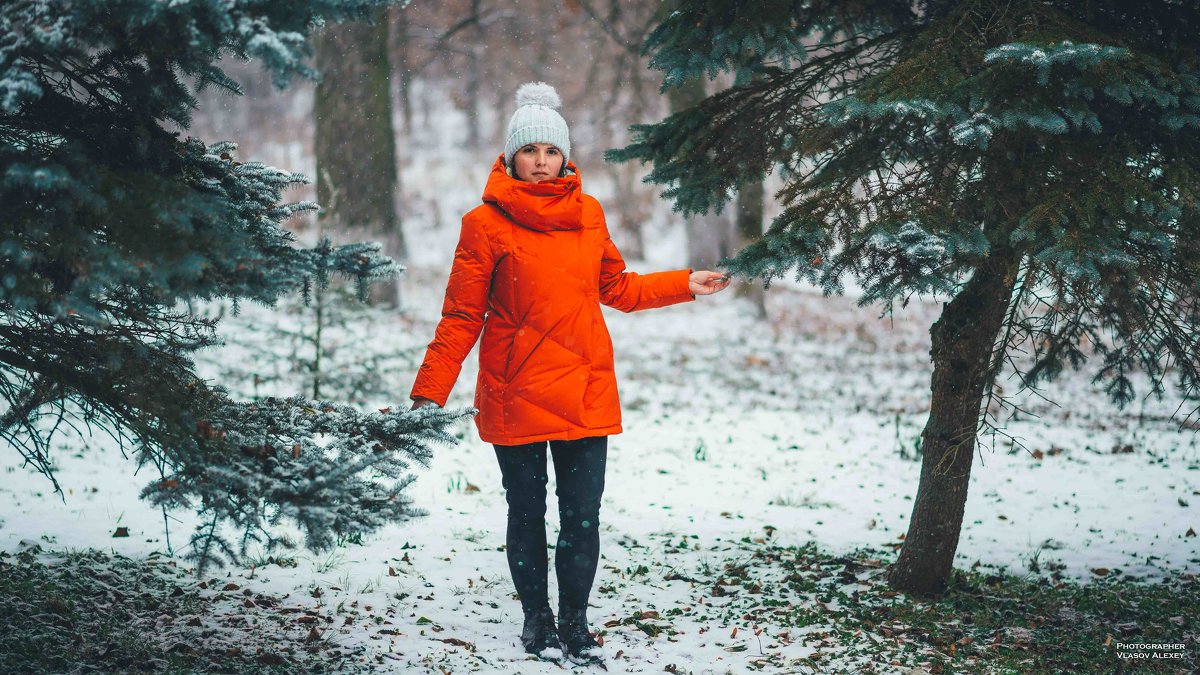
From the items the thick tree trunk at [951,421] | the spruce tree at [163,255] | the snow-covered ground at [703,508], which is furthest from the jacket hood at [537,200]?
the thick tree trunk at [951,421]

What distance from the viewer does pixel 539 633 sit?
4008 millimetres

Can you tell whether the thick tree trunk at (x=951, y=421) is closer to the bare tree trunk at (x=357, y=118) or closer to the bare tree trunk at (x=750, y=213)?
the bare tree trunk at (x=750, y=213)

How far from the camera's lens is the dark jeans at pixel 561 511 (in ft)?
12.7

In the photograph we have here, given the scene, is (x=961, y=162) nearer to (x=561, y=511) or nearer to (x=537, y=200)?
(x=537, y=200)

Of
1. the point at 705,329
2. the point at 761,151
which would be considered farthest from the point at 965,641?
the point at 705,329

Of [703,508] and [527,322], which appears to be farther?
[703,508]

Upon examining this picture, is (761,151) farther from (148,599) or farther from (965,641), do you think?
(148,599)

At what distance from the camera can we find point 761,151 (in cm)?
470

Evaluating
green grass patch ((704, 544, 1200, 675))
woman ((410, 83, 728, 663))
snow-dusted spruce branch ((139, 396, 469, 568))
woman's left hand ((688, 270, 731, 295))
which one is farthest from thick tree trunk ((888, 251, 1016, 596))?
snow-dusted spruce branch ((139, 396, 469, 568))

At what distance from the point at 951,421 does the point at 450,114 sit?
3333 centimetres

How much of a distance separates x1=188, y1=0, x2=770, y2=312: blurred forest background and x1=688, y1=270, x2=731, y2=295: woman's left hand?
1434 mm

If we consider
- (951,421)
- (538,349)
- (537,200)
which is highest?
(537,200)

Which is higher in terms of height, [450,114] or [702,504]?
[450,114]

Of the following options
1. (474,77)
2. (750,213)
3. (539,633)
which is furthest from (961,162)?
(474,77)
